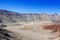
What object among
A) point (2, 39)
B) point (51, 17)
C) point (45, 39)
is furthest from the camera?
point (51, 17)

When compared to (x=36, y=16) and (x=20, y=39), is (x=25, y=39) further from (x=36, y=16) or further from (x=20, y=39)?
(x=36, y=16)

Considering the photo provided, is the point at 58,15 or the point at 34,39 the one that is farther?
the point at 58,15

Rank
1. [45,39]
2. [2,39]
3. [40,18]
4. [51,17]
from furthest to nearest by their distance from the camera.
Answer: [51,17] → [40,18] → [45,39] → [2,39]

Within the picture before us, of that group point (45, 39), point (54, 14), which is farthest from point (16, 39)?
point (54, 14)

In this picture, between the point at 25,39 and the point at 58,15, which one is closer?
the point at 25,39

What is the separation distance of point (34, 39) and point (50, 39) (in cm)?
271

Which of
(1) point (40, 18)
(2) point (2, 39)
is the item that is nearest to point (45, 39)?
(2) point (2, 39)

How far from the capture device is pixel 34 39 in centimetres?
2652

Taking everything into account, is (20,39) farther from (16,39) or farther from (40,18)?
(40,18)

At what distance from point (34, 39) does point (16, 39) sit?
115 inches

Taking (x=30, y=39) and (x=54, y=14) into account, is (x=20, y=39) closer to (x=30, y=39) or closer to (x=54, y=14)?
(x=30, y=39)

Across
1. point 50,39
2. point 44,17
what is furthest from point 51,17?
point 50,39

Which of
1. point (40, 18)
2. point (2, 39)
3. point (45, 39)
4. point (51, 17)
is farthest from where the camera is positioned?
point (51, 17)

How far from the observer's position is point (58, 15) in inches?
6594
